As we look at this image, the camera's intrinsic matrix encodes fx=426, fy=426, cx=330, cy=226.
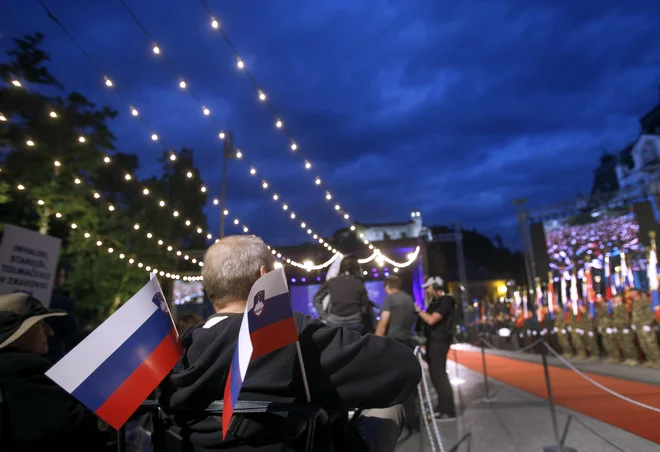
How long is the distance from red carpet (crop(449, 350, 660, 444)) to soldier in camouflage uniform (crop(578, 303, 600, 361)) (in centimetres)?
282

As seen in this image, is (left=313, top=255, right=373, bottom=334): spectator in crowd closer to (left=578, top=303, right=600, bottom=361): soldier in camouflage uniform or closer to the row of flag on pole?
the row of flag on pole

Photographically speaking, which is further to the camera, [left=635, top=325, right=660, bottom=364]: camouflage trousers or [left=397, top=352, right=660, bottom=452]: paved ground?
[left=635, top=325, right=660, bottom=364]: camouflage trousers

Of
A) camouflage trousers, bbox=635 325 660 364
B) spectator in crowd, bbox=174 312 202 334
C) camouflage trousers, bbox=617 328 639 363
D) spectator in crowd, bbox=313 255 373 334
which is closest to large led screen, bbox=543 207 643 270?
camouflage trousers, bbox=617 328 639 363

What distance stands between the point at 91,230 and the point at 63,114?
2.80m

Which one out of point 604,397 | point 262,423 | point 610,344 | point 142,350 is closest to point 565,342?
point 610,344

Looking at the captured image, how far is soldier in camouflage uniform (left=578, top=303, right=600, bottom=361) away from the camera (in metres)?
10.9

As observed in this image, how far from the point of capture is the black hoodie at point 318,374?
3.86ft

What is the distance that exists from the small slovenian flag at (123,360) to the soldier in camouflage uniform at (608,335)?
11.4 m

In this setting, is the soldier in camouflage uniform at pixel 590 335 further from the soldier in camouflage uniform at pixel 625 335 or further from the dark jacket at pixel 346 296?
Result: the dark jacket at pixel 346 296

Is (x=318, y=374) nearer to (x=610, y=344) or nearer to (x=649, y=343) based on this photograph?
(x=649, y=343)

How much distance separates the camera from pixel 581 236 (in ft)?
52.4

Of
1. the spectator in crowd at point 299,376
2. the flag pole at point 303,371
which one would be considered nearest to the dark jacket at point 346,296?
the spectator in crowd at point 299,376

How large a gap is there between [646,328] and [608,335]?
68.4 inches

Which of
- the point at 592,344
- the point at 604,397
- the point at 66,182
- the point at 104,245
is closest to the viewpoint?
the point at 604,397
